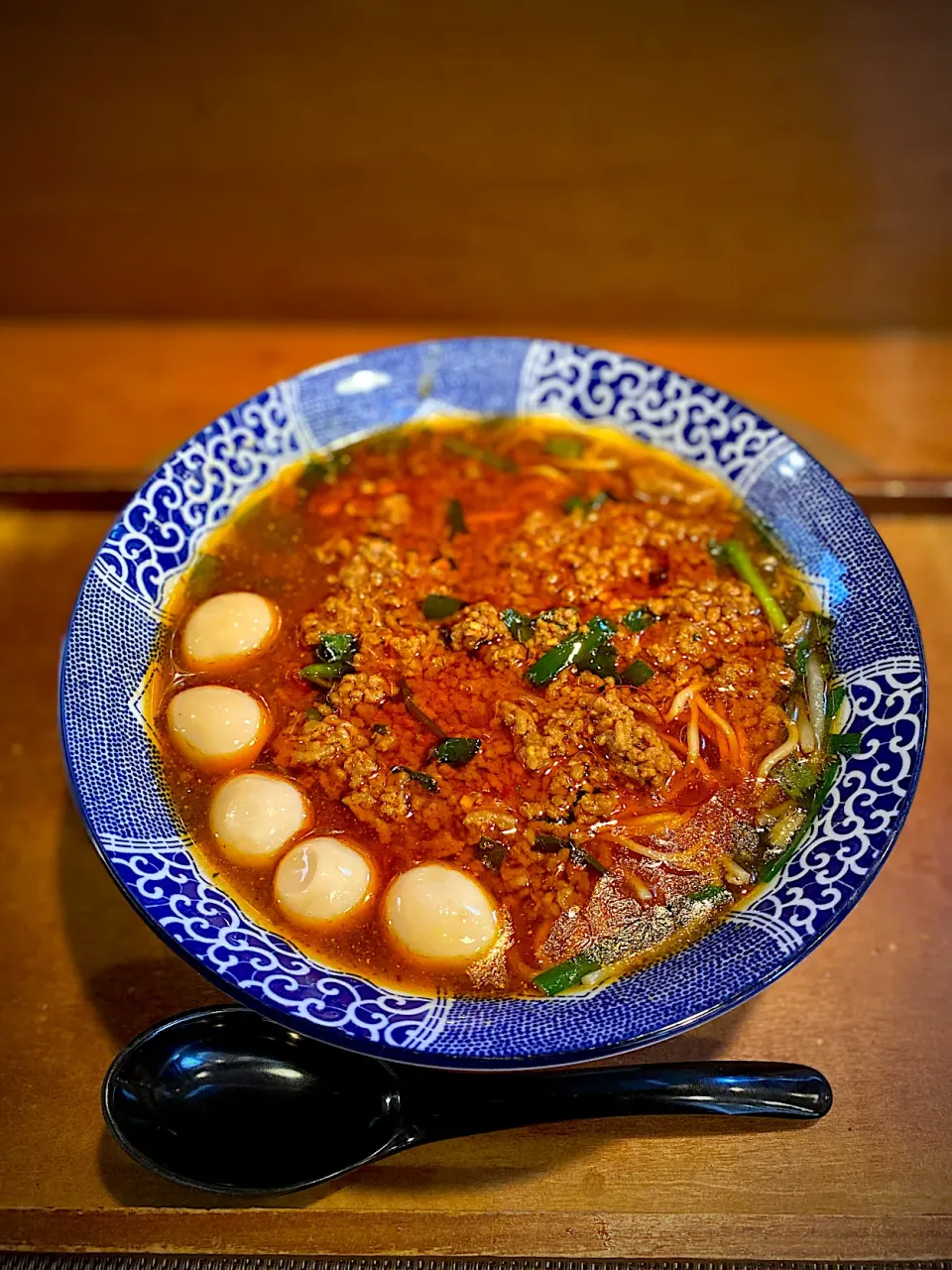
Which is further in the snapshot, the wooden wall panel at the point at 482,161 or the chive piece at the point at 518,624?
the wooden wall panel at the point at 482,161

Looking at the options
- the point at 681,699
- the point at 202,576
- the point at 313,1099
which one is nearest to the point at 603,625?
the point at 681,699

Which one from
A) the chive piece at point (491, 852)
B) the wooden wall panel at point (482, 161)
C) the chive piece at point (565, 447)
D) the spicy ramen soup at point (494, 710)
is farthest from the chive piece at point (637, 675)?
the wooden wall panel at point (482, 161)

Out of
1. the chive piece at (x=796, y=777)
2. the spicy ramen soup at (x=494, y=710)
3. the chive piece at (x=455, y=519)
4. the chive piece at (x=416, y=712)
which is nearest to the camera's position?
the spicy ramen soup at (x=494, y=710)

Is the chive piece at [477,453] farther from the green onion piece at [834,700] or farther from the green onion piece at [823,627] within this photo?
the green onion piece at [834,700]

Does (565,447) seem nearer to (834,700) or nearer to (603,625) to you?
(603,625)

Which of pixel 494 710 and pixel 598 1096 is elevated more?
pixel 494 710

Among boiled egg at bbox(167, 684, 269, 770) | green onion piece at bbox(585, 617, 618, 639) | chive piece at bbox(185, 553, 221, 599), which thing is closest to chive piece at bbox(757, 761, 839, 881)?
green onion piece at bbox(585, 617, 618, 639)
